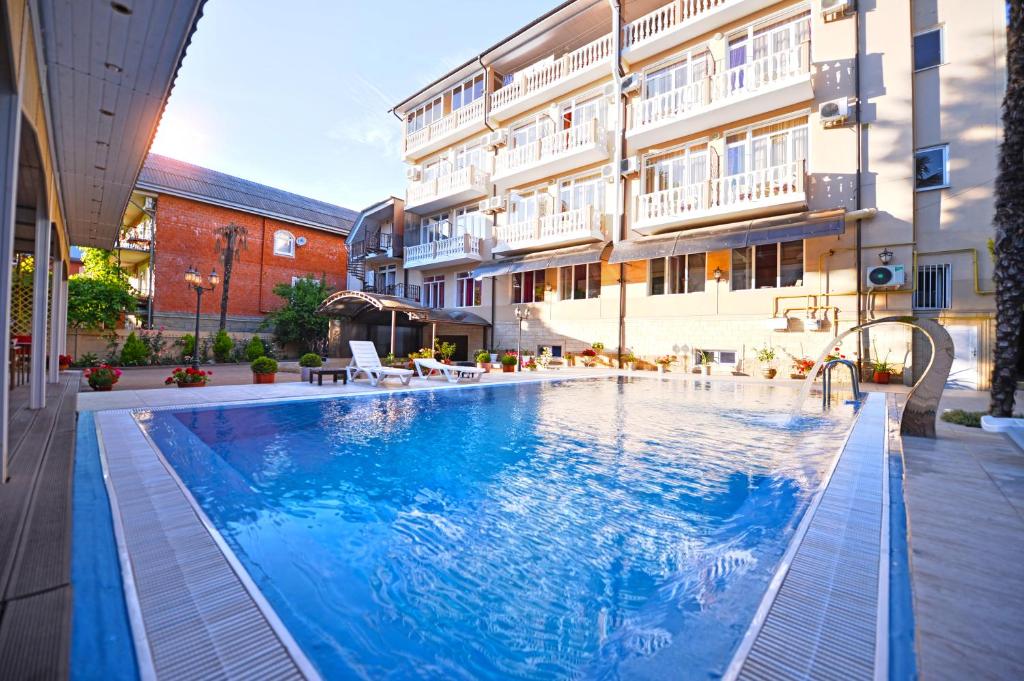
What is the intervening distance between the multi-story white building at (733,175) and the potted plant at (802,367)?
0.24m

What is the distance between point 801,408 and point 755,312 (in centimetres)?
648

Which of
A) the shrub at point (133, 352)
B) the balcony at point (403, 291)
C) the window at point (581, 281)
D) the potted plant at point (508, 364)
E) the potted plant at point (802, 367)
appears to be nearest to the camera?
the potted plant at point (802, 367)

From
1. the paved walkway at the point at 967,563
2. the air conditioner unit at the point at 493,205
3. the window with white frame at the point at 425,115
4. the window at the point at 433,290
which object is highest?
the window with white frame at the point at 425,115

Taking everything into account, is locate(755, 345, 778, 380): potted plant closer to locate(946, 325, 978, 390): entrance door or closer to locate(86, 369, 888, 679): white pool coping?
locate(946, 325, 978, 390): entrance door

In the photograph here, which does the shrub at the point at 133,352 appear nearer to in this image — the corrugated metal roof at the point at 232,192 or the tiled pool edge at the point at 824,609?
the corrugated metal roof at the point at 232,192

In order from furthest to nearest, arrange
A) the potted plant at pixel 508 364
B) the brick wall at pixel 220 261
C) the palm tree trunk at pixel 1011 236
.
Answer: the brick wall at pixel 220 261
the potted plant at pixel 508 364
the palm tree trunk at pixel 1011 236

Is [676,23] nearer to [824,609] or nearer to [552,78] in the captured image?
[552,78]

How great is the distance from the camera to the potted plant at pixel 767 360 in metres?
13.1

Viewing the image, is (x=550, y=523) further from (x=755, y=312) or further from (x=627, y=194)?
(x=627, y=194)

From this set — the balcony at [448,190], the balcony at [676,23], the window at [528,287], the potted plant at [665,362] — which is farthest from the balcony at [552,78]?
the potted plant at [665,362]

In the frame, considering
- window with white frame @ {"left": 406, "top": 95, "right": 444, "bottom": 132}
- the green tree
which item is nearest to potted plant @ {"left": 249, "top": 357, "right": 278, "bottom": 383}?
the green tree

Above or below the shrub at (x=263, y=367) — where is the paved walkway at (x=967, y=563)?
below

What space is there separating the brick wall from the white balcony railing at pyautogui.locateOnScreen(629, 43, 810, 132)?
61.1ft

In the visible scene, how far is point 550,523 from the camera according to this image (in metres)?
3.19
